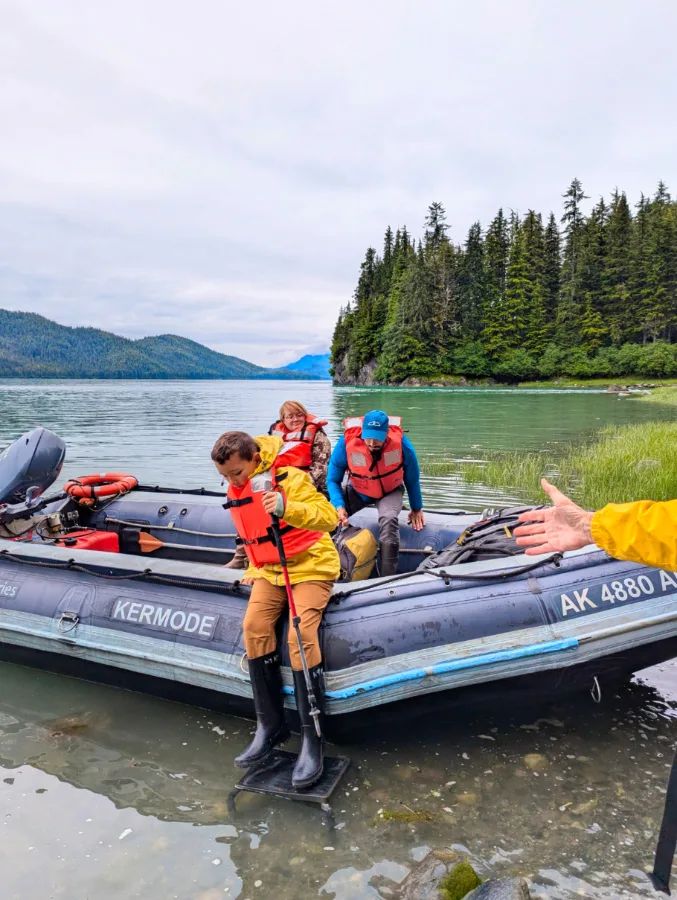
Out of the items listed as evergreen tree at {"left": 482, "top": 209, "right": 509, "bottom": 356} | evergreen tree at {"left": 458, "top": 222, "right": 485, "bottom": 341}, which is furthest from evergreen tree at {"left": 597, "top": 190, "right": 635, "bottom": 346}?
evergreen tree at {"left": 458, "top": 222, "right": 485, "bottom": 341}

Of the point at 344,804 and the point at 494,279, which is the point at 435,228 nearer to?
the point at 494,279

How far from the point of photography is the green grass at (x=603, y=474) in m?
8.49

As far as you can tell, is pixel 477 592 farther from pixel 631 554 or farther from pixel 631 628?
pixel 631 554

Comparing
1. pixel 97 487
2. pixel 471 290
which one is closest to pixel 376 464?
pixel 97 487

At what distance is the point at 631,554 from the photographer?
194 cm

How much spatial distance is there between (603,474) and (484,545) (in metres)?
5.63

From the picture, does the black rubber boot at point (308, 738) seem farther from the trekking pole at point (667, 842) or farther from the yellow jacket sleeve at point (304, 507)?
the trekking pole at point (667, 842)

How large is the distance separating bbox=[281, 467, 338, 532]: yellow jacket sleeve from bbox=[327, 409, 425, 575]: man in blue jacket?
5.35 ft

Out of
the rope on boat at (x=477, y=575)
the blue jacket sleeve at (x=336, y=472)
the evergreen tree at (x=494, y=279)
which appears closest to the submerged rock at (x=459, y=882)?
the rope on boat at (x=477, y=575)

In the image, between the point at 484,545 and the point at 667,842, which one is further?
the point at 484,545

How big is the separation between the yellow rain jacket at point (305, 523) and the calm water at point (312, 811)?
3.56 feet

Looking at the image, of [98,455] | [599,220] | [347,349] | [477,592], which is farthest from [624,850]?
[347,349]

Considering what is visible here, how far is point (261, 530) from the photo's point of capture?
3576mm

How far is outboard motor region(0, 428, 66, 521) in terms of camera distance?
19.8 ft
